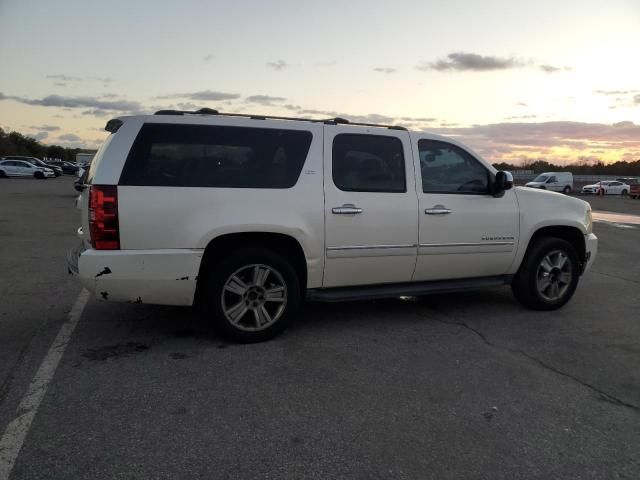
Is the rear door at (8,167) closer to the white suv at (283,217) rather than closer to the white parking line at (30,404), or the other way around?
the white parking line at (30,404)

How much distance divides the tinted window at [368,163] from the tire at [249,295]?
3.10 feet

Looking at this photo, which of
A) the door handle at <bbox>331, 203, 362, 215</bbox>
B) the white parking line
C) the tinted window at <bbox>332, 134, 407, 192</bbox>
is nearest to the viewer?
the white parking line

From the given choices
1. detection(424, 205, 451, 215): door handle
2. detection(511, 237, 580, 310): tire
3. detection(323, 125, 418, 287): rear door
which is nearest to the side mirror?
detection(424, 205, 451, 215): door handle

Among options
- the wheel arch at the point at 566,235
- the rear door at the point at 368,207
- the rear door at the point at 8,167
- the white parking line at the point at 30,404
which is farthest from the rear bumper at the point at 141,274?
the rear door at the point at 8,167

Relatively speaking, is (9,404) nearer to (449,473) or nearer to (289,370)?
(289,370)

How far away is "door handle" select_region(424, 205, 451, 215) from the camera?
5.21 m

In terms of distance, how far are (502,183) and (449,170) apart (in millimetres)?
545

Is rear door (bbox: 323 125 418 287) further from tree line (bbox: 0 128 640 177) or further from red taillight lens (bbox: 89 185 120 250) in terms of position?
tree line (bbox: 0 128 640 177)

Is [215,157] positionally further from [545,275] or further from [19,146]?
[19,146]

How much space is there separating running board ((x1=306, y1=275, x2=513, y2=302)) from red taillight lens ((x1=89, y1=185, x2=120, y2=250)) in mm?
1729

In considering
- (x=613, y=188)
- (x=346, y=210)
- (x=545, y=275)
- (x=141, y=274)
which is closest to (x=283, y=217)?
(x=346, y=210)

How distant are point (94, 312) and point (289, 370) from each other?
2.52 metres

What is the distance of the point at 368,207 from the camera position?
16.2ft

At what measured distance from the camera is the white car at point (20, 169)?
49.1 m
